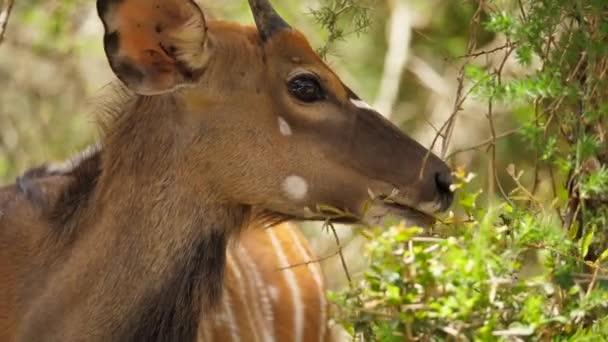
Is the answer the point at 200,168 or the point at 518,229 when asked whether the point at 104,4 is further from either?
the point at 518,229

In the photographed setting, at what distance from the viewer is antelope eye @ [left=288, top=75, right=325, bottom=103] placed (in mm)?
4426

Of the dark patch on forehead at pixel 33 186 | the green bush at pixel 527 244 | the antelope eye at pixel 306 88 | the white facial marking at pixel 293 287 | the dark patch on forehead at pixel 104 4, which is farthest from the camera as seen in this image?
the white facial marking at pixel 293 287

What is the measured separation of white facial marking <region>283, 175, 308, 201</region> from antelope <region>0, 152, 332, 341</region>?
0.26 metres

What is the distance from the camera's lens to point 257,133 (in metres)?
4.39

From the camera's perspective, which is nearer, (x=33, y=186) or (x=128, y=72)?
(x=128, y=72)

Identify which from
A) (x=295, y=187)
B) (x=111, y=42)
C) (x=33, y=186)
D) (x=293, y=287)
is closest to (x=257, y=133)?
(x=295, y=187)

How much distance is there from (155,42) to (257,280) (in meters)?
1.29

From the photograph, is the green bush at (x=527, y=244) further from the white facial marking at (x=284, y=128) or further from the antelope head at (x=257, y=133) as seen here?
the white facial marking at (x=284, y=128)

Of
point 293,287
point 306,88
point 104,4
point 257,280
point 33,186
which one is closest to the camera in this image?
point 104,4

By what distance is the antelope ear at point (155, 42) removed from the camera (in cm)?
436

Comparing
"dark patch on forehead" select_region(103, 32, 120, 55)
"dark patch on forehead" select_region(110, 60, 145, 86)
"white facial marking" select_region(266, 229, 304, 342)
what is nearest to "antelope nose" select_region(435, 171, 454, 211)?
"dark patch on forehead" select_region(110, 60, 145, 86)

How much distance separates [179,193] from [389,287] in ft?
3.46

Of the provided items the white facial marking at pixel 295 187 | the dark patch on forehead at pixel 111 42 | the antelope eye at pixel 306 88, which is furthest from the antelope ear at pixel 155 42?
the white facial marking at pixel 295 187

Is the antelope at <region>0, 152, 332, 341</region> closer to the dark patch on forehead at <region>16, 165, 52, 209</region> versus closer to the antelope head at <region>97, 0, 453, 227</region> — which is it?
the dark patch on forehead at <region>16, 165, 52, 209</region>
